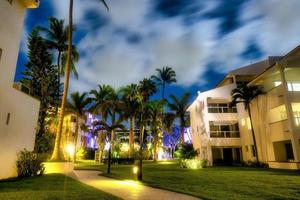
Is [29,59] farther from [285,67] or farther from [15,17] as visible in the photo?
[285,67]

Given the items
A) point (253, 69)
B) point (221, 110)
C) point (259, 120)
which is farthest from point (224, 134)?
point (253, 69)

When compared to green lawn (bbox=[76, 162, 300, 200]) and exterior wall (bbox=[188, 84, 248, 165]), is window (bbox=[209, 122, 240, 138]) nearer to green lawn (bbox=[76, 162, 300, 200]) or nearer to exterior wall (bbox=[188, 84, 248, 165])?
exterior wall (bbox=[188, 84, 248, 165])

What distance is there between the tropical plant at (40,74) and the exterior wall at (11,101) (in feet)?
38.4

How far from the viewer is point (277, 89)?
2364 centimetres

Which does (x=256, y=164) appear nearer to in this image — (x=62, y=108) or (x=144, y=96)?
(x=62, y=108)

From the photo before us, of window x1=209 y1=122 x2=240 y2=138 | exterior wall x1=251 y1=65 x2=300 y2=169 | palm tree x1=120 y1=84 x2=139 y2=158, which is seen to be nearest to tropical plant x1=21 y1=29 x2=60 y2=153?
palm tree x1=120 y1=84 x2=139 y2=158

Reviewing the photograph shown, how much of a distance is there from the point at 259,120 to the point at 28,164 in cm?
2398

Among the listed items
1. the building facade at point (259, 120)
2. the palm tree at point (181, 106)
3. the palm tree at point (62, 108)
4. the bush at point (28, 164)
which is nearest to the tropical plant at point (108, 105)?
the palm tree at point (181, 106)

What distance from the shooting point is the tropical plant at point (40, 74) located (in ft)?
88.2

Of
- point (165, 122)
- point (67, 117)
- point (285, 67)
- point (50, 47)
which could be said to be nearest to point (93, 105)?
point (67, 117)

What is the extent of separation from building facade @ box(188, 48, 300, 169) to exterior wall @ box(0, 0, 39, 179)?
21938 mm

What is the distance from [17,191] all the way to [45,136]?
750 inches

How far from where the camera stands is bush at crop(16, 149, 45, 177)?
1457cm

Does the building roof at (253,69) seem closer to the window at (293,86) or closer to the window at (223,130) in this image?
the window at (223,130)
